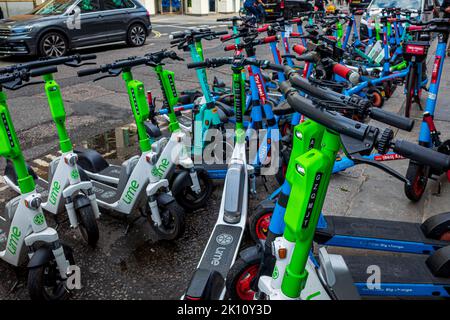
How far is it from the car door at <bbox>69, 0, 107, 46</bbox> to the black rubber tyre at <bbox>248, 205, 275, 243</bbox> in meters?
10.2

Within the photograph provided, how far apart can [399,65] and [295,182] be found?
721 cm

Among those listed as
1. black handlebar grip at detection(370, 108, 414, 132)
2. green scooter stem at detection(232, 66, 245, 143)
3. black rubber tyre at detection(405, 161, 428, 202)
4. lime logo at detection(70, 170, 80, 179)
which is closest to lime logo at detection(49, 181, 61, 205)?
lime logo at detection(70, 170, 80, 179)

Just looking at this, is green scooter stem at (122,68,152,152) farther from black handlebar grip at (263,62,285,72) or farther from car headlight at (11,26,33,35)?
car headlight at (11,26,33,35)

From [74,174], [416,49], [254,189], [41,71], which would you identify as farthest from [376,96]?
[41,71]

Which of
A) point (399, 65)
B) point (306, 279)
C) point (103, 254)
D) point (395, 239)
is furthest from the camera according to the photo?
point (399, 65)

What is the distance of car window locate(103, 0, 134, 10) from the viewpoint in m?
12.2

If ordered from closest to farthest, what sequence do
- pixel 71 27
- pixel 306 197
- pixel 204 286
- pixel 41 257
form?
pixel 306 197
pixel 204 286
pixel 41 257
pixel 71 27

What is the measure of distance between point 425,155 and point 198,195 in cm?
289

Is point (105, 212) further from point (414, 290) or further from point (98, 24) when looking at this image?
point (98, 24)

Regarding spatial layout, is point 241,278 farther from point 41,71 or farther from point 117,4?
point 117,4

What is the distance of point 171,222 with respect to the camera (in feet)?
11.6

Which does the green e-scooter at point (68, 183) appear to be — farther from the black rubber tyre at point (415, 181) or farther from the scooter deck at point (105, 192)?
the black rubber tyre at point (415, 181)
